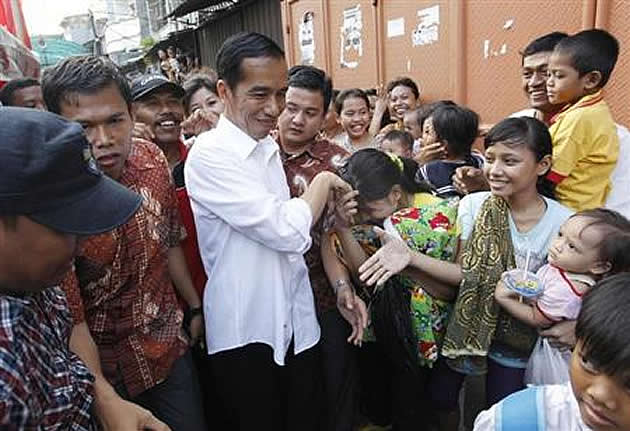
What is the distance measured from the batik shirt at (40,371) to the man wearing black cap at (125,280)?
272 mm

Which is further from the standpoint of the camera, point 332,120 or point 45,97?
point 332,120

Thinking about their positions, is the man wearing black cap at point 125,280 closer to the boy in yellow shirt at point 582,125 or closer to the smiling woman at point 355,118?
the boy in yellow shirt at point 582,125

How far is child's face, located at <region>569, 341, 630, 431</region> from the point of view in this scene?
0.95 meters

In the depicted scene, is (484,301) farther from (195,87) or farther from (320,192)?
(195,87)

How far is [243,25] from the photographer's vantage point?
11.9m

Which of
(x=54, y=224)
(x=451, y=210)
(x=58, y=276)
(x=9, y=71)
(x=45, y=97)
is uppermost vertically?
(x=9, y=71)

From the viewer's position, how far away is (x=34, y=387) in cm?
86

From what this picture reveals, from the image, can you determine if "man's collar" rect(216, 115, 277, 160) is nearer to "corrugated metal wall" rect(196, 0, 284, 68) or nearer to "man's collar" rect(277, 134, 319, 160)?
"man's collar" rect(277, 134, 319, 160)

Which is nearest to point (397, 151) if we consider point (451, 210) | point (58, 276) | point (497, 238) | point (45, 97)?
point (451, 210)

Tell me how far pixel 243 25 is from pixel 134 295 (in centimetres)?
1165

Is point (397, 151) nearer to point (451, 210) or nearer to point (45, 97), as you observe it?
point (451, 210)

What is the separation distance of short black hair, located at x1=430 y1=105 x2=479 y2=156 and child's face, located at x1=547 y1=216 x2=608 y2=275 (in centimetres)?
113

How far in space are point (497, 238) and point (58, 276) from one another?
59.1 inches

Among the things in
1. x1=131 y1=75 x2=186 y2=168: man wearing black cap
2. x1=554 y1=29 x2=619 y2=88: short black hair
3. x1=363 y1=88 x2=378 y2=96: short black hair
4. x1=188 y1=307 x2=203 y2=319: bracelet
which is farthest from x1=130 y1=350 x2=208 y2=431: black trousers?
x1=363 y1=88 x2=378 y2=96: short black hair
